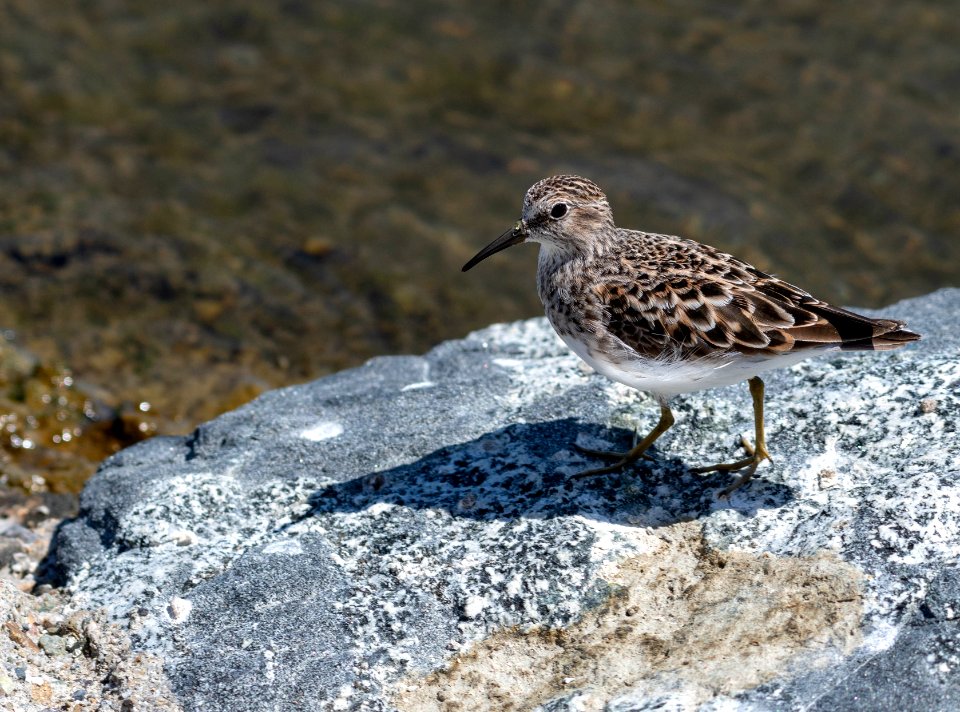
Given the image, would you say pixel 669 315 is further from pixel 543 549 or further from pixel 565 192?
pixel 543 549

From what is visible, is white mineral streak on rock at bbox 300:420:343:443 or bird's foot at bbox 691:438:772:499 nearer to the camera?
bird's foot at bbox 691:438:772:499

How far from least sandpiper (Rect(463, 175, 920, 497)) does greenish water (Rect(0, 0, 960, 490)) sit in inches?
161

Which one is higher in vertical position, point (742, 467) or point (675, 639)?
point (742, 467)

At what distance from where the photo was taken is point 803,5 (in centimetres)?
1310

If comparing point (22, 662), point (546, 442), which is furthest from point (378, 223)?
point (22, 662)

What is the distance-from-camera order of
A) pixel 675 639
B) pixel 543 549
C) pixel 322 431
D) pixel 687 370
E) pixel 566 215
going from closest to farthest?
pixel 675 639 → pixel 543 549 → pixel 687 370 → pixel 566 215 → pixel 322 431

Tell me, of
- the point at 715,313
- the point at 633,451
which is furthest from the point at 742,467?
the point at 715,313

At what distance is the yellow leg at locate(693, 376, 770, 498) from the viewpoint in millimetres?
4984

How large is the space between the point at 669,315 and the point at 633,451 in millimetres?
702

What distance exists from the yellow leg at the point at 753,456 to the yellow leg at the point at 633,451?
0.86ft

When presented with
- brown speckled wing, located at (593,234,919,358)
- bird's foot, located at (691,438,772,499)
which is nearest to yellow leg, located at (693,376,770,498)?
bird's foot, located at (691,438,772,499)

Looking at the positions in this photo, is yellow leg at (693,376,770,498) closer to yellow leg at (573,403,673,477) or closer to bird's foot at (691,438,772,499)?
bird's foot at (691,438,772,499)

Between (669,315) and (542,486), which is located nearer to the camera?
(669,315)

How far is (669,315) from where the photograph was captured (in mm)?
5051
